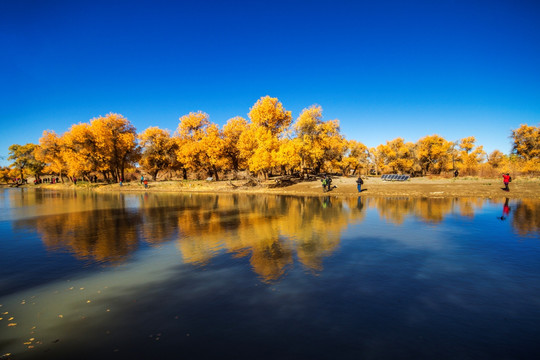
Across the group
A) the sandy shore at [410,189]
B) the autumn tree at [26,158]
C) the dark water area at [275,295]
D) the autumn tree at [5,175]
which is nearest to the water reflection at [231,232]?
the dark water area at [275,295]

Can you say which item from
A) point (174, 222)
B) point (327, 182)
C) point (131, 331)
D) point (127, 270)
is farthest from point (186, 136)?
point (131, 331)

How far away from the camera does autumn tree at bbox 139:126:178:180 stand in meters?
64.8

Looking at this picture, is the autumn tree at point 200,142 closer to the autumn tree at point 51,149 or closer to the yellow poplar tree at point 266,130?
the yellow poplar tree at point 266,130

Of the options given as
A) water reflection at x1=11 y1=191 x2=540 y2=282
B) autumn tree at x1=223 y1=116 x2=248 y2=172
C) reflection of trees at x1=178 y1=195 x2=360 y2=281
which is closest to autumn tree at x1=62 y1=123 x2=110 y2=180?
autumn tree at x1=223 y1=116 x2=248 y2=172

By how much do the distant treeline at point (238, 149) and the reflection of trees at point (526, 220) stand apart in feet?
94.9

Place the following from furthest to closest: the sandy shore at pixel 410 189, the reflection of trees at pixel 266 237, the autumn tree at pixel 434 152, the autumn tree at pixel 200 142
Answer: the autumn tree at pixel 434 152, the autumn tree at pixel 200 142, the sandy shore at pixel 410 189, the reflection of trees at pixel 266 237

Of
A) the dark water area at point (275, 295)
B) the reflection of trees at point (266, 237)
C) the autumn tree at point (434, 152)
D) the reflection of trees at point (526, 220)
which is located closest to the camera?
the dark water area at point (275, 295)

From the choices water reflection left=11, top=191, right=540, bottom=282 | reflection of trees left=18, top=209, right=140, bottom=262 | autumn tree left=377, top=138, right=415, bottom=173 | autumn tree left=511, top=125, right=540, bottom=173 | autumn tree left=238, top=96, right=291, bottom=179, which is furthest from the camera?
autumn tree left=377, top=138, right=415, bottom=173

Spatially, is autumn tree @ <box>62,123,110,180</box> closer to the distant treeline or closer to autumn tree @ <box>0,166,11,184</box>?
the distant treeline

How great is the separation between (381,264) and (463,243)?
522cm

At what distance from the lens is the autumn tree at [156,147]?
64.8m

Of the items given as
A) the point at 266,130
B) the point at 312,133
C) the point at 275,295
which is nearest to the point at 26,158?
the point at 266,130

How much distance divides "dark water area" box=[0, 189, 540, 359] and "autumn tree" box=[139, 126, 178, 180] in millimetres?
53124

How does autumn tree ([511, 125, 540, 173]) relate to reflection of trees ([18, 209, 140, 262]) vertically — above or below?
above
